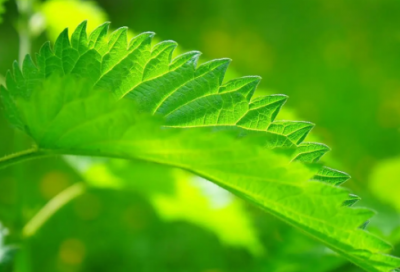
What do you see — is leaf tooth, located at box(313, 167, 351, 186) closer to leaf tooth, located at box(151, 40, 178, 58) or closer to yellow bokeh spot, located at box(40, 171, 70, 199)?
leaf tooth, located at box(151, 40, 178, 58)

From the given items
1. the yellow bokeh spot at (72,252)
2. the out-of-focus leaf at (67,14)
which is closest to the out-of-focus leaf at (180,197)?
the out-of-focus leaf at (67,14)

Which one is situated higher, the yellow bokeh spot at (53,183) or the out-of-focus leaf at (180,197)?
the out-of-focus leaf at (180,197)

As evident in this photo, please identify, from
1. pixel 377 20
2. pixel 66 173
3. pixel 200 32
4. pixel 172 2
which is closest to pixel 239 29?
pixel 200 32

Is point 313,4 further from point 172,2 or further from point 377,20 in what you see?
point 172,2

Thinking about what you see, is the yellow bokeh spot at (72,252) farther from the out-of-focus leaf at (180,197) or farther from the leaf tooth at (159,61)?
the leaf tooth at (159,61)

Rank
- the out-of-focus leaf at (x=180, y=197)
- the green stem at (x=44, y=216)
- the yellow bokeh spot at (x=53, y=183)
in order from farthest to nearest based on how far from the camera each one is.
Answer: the yellow bokeh spot at (x=53, y=183) → the out-of-focus leaf at (x=180, y=197) → the green stem at (x=44, y=216)

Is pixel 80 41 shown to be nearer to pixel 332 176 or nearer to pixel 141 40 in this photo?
pixel 141 40
